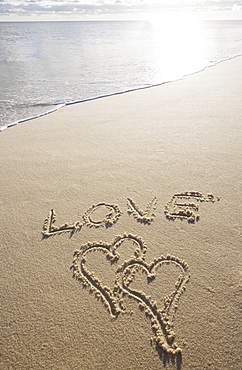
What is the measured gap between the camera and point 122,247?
185 cm

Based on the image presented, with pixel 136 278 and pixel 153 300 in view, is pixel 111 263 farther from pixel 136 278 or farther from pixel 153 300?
pixel 153 300

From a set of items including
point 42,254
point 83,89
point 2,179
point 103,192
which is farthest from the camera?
point 83,89

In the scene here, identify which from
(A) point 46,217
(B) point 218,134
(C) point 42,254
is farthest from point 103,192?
(B) point 218,134

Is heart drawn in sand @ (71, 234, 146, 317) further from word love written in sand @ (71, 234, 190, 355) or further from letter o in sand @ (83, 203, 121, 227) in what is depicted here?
letter o in sand @ (83, 203, 121, 227)

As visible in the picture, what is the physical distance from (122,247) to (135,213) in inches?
14.4

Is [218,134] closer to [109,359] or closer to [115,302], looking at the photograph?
[115,302]

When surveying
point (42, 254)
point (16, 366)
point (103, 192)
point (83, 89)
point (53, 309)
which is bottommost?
point (16, 366)

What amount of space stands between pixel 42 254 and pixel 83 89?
536cm

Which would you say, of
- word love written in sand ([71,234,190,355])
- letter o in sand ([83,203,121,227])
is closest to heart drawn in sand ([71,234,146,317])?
word love written in sand ([71,234,190,355])

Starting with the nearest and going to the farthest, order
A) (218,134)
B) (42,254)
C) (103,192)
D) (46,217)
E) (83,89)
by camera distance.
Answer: (42,254) → (46,217) → (103,192) → (218,134) → (83,89)

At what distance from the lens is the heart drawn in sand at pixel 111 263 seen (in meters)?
1.52

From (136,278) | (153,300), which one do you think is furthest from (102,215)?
(153,300)

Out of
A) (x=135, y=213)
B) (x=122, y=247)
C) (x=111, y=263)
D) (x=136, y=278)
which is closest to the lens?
(x=136, y=278)

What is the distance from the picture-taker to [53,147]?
3.29 meters
